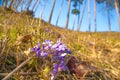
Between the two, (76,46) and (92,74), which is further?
(76,46)

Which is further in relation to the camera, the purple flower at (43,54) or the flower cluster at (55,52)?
the purple flower at (43,54)

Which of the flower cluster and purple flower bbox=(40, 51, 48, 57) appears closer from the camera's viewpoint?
the flower cluster

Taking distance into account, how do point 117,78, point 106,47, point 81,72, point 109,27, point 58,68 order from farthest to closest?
point 109,27 < point 106,47 < point 117,78 < point 81,72 < point 58,68

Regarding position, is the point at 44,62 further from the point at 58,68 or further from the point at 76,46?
the point at 76,46

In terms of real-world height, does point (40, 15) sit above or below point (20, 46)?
above

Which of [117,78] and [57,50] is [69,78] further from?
[117,78]

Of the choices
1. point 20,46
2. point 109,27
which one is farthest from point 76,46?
point 109,27


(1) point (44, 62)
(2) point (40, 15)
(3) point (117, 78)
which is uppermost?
(2) point (40, 15)

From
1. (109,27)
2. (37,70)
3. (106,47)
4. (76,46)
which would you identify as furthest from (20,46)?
(109,27)

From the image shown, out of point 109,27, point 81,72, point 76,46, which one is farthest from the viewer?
point 109,27
